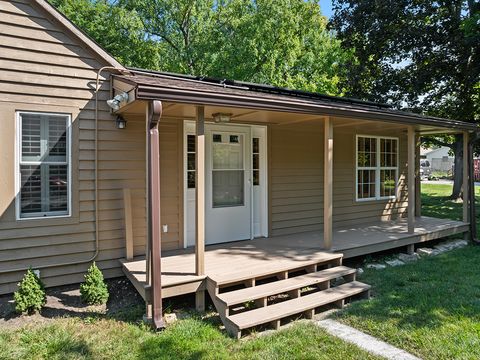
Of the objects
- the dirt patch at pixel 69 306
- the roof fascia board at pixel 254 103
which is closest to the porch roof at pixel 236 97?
the roof fascia board at pixel 254 103

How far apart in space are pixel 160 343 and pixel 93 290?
1.26 meters

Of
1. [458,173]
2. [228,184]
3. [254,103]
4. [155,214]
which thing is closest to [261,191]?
[228,184]

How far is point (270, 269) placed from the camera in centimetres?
428

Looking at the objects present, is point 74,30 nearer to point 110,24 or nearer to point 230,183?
point 230,183

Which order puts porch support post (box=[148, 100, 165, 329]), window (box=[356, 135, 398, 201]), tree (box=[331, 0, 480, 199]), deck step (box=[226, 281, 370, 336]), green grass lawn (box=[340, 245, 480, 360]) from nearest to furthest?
green grass lawn (box=[340, 245, 480, 360])
deck step (box=[226, 281, 370, 336])
porch support post (box=[148, 100, 165, 329])
window (box=[356, 135, 398, 201])
tree (box=[331, 0, 480, 199])

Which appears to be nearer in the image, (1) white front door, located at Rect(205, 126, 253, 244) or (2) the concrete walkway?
(2) the concrete walkway

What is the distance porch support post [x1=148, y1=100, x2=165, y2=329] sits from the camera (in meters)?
3.55

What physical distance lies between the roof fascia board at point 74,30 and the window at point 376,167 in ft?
17.7

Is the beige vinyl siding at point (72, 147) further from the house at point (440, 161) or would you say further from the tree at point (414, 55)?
the house at point (440, 161)

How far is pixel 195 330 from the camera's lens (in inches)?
137

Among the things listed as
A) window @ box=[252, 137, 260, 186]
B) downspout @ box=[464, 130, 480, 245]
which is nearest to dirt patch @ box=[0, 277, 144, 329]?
window @ box=[252, 137, 260, 186]

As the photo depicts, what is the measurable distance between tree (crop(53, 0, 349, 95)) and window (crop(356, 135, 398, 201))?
8.55 meters

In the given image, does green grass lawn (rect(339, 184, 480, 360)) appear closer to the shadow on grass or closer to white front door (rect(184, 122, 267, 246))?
the shadow on grass

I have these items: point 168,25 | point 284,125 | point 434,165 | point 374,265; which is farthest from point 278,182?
point 434,165
